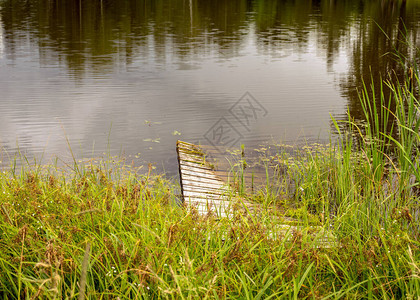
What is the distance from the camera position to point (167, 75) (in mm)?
11758

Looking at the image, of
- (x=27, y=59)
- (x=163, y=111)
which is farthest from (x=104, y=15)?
(x=163, y=111)

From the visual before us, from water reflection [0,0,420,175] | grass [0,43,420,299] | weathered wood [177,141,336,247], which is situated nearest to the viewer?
grass [0,43,420,299]

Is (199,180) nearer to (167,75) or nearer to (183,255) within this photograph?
(183,255)

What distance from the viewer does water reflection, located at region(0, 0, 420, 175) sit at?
7.33 m

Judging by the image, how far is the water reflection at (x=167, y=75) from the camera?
7332mm

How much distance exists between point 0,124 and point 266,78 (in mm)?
6618

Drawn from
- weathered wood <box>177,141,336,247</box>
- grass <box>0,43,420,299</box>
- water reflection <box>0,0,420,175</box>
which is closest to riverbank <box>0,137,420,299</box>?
grass <box>0,43,420,299</box>

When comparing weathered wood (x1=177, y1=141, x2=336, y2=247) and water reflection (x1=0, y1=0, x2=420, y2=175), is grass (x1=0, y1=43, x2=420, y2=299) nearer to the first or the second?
weathered wood (x1=177, y1=141, x2=336, y2=247)

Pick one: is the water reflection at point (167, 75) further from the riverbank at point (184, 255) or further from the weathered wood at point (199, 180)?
the riverbank at point (184, 255)

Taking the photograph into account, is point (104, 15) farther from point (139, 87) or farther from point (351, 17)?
point (139, 87)

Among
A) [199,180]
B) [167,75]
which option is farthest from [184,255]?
[167,75]

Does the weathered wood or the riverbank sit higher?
the riverbank

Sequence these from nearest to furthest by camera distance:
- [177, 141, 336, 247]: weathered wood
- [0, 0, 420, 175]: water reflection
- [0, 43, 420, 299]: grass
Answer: [0, 43, 420, 299]: grass, [177, 141, 336, 247]: weathered wood, [0, 0, 420, 175]: water reflection

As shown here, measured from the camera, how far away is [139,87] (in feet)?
34.4
